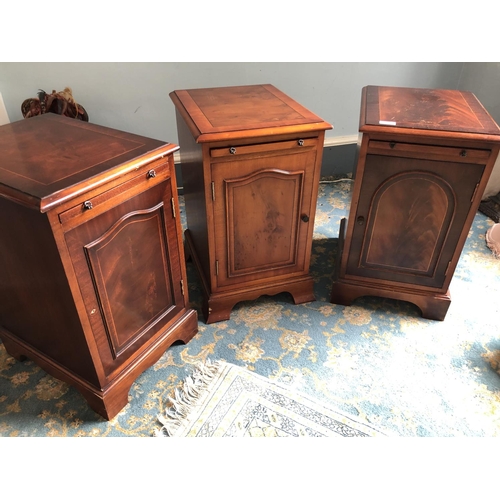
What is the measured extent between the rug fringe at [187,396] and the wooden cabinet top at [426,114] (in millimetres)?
894

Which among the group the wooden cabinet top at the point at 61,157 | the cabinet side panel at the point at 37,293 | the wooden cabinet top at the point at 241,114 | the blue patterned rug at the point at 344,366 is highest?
the wooden cabinet top at the point at 241,114

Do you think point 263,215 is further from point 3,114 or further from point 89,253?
point 3,114

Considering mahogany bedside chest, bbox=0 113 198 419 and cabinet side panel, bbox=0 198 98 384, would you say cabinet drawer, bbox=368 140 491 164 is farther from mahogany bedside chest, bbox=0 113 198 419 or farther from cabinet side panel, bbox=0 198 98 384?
cabinet side panel, bbox=0 198 98 384

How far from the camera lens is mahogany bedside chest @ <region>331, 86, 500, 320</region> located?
125cm

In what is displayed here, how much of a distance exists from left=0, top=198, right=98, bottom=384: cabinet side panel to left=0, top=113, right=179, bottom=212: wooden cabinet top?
5cm

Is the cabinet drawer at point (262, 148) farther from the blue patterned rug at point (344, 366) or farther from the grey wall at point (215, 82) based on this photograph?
the grey wall at point (215, 82)

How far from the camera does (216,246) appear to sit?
1.41m

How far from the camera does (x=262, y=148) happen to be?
1.25 m

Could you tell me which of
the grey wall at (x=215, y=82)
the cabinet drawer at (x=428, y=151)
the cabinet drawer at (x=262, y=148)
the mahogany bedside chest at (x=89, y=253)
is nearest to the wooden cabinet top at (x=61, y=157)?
the mahogany bedside chest at (x=89, y=253)

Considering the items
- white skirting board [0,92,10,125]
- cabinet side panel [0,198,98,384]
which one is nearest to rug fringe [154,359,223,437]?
cabinet side panel [0,198,98,384]

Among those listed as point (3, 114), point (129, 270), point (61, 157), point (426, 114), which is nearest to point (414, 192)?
point (426, 114)

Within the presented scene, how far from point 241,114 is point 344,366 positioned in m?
0.89

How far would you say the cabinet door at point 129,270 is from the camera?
1.00 metres

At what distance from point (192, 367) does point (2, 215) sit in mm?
735
